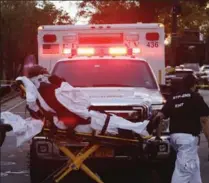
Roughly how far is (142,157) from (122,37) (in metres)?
5.90

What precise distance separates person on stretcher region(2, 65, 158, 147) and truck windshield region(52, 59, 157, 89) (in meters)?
2.76

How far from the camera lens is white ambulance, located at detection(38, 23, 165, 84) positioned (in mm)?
14016

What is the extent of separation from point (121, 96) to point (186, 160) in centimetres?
185

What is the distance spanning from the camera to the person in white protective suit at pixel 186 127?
8039 millimetres

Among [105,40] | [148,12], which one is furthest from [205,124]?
[148,12]

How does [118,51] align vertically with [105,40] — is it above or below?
below

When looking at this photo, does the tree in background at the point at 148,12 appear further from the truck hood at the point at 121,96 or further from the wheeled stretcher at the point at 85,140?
the wheeled stretcher at the point at 85,140

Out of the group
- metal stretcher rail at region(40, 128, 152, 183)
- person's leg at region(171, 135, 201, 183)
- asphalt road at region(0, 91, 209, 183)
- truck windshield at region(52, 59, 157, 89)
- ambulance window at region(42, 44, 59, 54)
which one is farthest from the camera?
ambulance window at region(42, 44, 59, 54)

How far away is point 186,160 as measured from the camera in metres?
8.01

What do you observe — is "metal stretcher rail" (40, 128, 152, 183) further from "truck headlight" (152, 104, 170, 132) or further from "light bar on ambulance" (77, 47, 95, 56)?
"light bar on ambulance" (77, 47, 95, 56)

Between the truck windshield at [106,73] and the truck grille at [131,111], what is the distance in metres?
1.65

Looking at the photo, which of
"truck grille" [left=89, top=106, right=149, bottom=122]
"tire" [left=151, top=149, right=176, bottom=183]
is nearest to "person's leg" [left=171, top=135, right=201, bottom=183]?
"truck grille" [left=89, top=106, right=149, bottom=122]

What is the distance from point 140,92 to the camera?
1016cm

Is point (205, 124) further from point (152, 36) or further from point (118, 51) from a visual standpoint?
point (152, 36)
